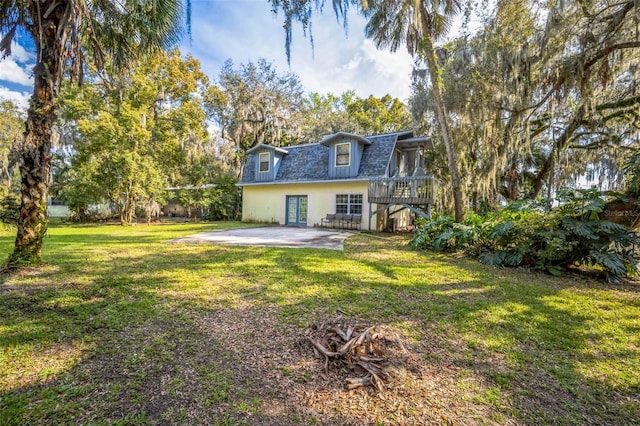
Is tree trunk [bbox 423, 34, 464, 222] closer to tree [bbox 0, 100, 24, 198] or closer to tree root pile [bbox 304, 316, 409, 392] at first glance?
tree root pile [bbox 304, 316, 409, 392]

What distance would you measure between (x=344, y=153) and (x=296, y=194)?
3421 millimetres

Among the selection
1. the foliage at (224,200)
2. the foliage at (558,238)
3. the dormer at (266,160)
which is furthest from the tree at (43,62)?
the foliage at (224,200)

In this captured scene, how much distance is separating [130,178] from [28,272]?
1084 cm

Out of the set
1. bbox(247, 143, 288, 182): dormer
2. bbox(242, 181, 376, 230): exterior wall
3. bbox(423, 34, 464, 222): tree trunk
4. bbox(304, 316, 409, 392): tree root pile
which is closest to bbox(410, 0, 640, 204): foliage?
bbox(423, 34, 464, 222): tree trunk

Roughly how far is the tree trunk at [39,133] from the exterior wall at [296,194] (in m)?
10.1

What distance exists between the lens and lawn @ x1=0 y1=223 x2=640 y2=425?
1.94 m

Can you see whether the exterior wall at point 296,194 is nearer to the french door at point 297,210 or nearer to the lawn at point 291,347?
the french door at point 297,210

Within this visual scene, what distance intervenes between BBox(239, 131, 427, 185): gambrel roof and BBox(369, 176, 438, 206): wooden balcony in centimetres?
88

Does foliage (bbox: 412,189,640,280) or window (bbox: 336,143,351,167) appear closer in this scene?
foliage (bbox: 412,189,640,280)

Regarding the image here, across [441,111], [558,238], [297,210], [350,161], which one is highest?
[441,111]

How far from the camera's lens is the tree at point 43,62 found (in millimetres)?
4441

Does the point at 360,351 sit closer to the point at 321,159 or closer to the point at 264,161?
the point at 321,159

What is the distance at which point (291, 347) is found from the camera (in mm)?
2688

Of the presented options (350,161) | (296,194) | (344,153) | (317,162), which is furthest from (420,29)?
(296,194)
